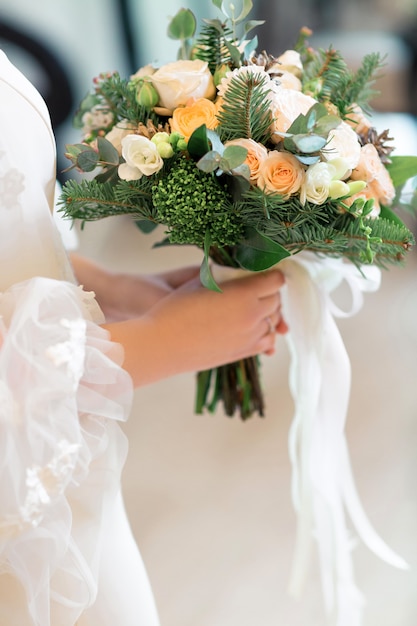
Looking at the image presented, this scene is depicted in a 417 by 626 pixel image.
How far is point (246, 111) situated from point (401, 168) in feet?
1.19

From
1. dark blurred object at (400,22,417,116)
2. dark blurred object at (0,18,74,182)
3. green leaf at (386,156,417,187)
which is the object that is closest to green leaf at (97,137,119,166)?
green leaf at (386,156,417,187)

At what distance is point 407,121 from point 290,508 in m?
2.11

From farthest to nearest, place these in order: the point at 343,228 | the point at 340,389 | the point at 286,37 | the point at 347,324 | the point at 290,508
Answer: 1. the point at 286,37
2. the point at 347,324
3. the point at 290,508
4. the point at 340,389
5. the point at 343,228

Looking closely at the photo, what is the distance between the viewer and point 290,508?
179 cm

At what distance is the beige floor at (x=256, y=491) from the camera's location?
61.8 inches

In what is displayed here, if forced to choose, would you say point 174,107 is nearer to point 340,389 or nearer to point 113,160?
point 113,160

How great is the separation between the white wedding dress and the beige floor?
2.16 feet

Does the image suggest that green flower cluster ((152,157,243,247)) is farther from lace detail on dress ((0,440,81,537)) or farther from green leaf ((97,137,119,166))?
lace detail on dress ((0,440,81,537))

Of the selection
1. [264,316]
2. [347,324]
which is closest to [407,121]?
[347,324]

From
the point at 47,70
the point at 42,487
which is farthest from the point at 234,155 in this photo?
the point at 47,70

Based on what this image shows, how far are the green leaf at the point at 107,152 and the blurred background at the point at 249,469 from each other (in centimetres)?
22

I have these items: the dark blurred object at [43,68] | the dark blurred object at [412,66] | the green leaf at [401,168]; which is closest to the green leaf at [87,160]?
the green leaf at [401,168]

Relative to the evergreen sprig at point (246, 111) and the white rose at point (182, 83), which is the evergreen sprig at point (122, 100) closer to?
the white rose at point (182, 83)

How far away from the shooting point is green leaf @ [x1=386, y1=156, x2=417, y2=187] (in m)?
1.17
